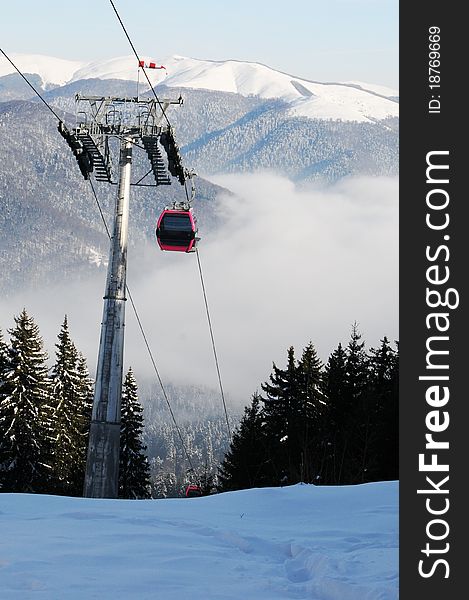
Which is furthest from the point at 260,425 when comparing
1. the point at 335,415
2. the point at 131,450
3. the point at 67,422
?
the point at 67,422

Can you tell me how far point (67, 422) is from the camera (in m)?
48.5

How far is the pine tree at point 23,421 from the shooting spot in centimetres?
4281

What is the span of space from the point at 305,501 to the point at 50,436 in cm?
3412

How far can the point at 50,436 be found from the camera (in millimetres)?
44344

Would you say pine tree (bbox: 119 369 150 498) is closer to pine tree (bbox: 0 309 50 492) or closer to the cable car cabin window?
pine tree (bbox: 0 309 50 492)

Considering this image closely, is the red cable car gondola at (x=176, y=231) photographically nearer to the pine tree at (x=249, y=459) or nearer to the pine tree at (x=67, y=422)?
the pine tree at (x=249, y=459)

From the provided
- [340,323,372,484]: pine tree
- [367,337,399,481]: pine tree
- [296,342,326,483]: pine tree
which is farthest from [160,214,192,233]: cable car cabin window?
[296,342,326,483]: pine tree

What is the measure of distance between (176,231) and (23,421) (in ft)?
83.2

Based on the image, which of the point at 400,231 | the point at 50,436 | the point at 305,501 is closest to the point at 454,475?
the point at 400,231

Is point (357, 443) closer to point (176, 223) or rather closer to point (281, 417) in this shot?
point (281, 417)

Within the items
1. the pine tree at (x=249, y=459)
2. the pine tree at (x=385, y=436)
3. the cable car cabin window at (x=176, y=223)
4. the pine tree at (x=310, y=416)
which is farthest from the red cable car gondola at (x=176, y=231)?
the pine tree at (x=249, y=459)

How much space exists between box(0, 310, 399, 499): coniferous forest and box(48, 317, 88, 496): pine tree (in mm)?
60

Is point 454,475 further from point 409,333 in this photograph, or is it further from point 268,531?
point 268,531

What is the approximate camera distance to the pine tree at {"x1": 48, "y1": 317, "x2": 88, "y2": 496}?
45.1 meters
